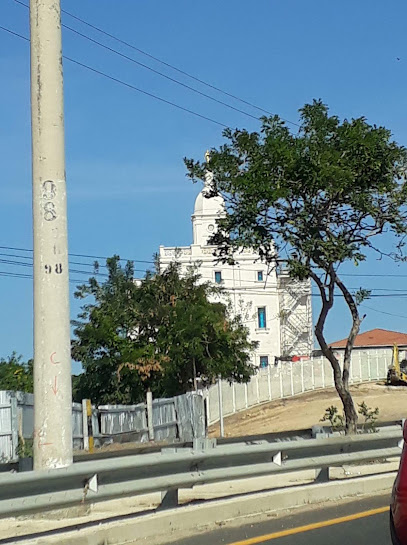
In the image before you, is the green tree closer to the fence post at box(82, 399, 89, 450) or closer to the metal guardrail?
the fence post at box(82, 399, 89, 450)

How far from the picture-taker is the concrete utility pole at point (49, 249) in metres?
9.27

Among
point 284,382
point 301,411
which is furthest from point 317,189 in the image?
point 284,382

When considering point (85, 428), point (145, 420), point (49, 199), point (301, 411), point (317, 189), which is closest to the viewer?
point (49, 199)

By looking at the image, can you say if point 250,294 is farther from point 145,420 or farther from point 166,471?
point 166,471

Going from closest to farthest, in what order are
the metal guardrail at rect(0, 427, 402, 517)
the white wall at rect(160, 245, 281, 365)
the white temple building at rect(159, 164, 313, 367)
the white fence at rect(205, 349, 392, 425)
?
the metal guardrail at rect(0, 427, 402, 517), the white fence at rect(205, 349, 392, 425), the white wall at rect(160, 245, 281, 365), the white temple building at rect(159, 164, 313, 367)

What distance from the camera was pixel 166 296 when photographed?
4547 centimetres

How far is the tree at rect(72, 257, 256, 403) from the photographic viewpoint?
42.8m

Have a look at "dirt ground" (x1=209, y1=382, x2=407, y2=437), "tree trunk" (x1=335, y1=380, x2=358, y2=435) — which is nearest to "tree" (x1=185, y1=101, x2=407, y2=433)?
"tree trunk" (x1=335, y1=380, x2=358, y2=435)

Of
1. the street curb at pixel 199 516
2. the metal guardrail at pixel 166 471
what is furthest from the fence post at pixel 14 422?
the street curb at pixel 199 516

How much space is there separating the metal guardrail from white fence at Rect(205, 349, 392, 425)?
3081 centimetres

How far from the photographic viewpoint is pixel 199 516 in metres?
9.51

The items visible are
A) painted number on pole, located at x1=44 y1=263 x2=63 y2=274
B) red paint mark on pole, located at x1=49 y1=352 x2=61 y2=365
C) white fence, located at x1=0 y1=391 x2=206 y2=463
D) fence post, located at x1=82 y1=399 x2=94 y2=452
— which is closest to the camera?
red paint mark on pole, located at x1=49 y1=352 x2=61 y2=365

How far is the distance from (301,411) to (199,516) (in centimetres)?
3696

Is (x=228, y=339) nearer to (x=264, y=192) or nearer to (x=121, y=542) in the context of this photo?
(x=264, y=192)
